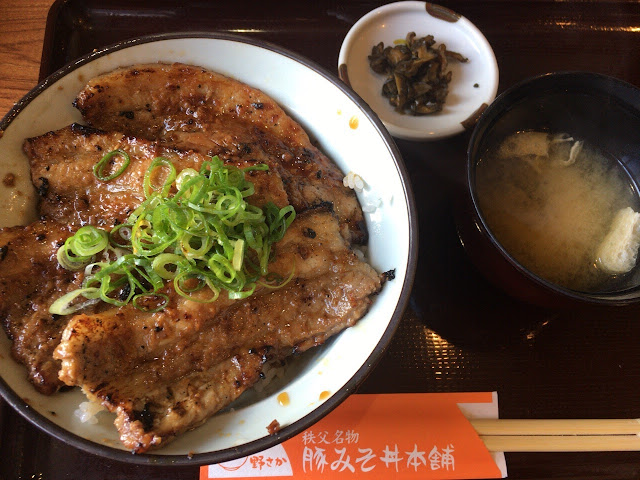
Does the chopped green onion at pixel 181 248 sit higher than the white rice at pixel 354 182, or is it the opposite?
the white rice at pixel 354 182

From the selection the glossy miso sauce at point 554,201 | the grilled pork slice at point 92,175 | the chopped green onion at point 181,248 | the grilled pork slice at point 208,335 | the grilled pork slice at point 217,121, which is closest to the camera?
the grilled pork slice at point 208,335

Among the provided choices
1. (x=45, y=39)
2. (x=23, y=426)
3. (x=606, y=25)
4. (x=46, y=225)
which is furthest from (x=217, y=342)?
(x=606, y=25)

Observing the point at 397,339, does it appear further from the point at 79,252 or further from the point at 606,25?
the point at 606,25

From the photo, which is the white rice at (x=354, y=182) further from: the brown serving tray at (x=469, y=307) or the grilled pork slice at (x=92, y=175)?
the brown serving tray at (x=469, y=307)

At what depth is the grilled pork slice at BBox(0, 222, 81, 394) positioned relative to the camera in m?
1.64

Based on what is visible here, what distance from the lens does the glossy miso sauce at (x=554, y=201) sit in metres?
2.19

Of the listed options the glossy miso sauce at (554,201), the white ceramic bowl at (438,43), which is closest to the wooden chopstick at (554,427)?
the glossy miso sauce at (554,201)

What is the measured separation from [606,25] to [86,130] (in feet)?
9.69

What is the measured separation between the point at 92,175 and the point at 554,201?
2.10 meters

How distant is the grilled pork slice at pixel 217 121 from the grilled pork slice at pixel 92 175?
0.11 meters

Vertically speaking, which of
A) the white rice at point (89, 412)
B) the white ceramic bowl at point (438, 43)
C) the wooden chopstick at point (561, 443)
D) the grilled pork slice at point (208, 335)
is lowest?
the wooden chopstick at point (561, 443)

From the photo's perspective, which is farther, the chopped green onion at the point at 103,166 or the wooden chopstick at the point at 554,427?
the wooden chopstick at the point at 554,427

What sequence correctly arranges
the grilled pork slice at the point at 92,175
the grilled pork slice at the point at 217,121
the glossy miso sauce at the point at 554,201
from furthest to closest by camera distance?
the glossy miso sauce at the point at 554,201 → the grilled pork slice at the point at 217,121 → the grilled pork slice at the point at 92,175

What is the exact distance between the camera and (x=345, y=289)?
1853mm
